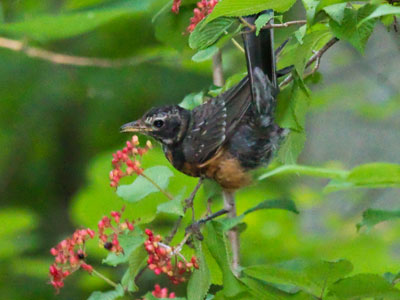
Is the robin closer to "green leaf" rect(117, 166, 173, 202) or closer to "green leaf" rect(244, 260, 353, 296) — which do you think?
"green leaf" rect(117, 166, 173, 202)

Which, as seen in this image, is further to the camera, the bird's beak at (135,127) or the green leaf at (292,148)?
the bird's beak at (135,127)

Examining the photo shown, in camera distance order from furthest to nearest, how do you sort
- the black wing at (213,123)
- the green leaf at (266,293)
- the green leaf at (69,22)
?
the green leaf at (69,22) < the black wing at (213,123) < the green leaf at (266,293)

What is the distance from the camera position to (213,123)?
293 cm

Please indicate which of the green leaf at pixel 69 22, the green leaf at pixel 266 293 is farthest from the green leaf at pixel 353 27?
the green leaf at pixel 69 22

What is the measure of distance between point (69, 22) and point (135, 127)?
0.85 metres

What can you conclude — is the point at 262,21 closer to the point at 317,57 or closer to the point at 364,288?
the point at 317,57

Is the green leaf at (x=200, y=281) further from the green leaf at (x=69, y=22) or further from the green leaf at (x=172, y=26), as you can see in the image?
the green leaf at (x=69, y=22)

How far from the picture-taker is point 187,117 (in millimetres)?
3020

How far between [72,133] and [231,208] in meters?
4.42

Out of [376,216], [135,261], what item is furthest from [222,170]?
[376,216]

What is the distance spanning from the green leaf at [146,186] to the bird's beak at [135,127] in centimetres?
36

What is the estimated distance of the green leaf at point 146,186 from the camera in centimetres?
250

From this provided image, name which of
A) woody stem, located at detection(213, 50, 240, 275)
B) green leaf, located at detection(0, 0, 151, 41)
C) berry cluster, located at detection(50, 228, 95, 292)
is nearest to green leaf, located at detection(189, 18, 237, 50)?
berry cluster, located at detection(50, 228, 95, 292)

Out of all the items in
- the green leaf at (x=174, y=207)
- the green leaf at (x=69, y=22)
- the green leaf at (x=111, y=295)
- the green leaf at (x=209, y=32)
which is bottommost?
the green leaf at (x=111, y=295)
